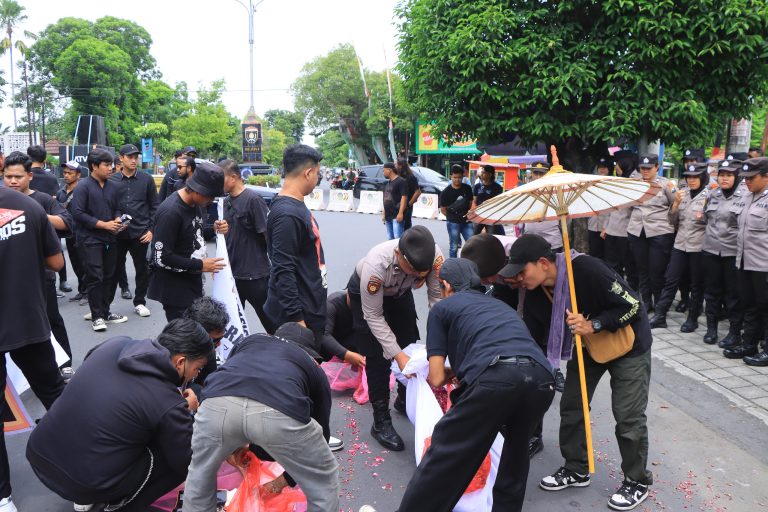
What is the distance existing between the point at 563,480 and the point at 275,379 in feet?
6.33

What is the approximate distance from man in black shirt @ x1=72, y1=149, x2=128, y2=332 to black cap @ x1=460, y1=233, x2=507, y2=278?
439 centimetres

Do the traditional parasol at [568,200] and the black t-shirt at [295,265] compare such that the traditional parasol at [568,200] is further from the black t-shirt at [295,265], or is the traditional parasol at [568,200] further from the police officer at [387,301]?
the black t-shirt at [295,265]

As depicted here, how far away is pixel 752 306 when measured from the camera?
555cm

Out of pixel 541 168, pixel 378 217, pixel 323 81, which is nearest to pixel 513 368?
pixel 541 168

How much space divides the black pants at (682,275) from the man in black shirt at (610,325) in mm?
3620

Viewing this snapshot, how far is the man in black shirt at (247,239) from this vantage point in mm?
4934

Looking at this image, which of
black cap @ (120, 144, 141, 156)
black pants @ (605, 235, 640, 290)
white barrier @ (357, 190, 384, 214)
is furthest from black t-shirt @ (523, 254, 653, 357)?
white barrier @ (357, 190, 384, 214)

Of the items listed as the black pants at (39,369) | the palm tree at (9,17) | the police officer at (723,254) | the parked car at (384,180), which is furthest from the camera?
the palm tree at (9,17)

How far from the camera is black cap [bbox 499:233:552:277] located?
123 inches

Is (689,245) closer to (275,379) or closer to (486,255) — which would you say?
(486,255)

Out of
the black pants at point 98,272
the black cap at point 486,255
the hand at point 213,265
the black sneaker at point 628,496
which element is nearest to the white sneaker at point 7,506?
the hand at point 213,265

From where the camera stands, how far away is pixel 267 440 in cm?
245

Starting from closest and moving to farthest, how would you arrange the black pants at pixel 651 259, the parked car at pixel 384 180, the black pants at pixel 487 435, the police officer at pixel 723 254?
the black pants at pixel 487 435
the police officer at pixel 723 254
the black pants at pixel 651 259
the parked car at pixel 384 180

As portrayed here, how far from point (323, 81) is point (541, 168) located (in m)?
37.8
